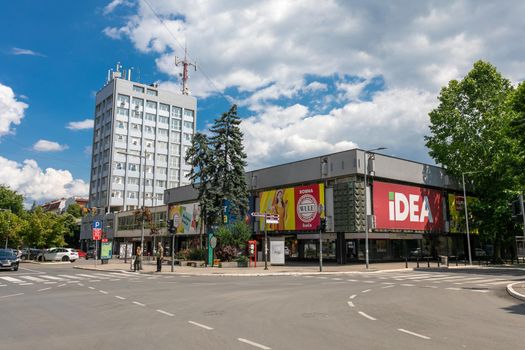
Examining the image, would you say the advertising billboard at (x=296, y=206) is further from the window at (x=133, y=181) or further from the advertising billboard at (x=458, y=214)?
the window at (x=133, y=181)

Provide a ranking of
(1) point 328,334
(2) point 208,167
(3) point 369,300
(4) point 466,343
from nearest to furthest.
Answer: (4) point 466,343 < (1) point 328,334 < (3) point 369,300 < (2) point 208,167

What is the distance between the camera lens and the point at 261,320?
9914 mm

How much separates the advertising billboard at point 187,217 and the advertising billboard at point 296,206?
12.0m

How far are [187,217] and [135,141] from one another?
156 ft

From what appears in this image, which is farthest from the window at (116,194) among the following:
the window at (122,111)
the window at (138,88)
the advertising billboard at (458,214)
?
the advertising billboard at (458,214)

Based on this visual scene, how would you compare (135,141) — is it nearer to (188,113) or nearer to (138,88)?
(138,88)

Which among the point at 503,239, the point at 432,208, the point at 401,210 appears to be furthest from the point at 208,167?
the point at 503,239

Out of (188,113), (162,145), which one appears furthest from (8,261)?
(188,113)

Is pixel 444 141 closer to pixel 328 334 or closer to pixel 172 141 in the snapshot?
pixel 328 334

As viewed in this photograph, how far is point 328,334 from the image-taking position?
8.27 meters

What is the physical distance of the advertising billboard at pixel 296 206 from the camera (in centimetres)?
4103

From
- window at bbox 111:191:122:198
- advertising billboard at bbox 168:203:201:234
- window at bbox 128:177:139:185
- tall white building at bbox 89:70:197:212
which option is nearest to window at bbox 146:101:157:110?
tall white building at bbox 89:70:197:212

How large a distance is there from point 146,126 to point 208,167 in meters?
67.5

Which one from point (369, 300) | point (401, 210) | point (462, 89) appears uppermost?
point (462, 89)
